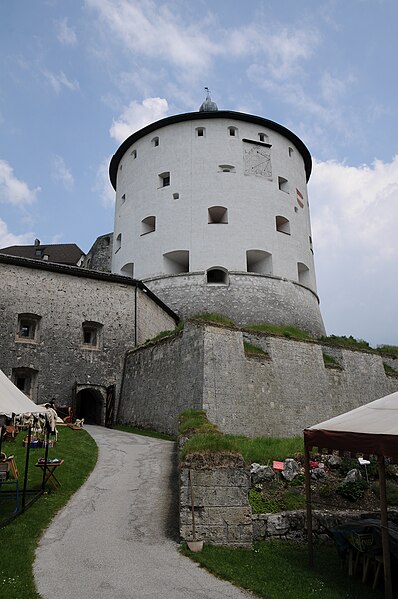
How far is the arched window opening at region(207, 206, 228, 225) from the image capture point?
2730 centimetres

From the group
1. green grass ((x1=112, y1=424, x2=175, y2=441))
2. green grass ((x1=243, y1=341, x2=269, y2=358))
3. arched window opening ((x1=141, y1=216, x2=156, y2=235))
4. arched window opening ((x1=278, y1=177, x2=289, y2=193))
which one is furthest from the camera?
arched window opening ((x1=278, y1=177, x2=289, y2=193))

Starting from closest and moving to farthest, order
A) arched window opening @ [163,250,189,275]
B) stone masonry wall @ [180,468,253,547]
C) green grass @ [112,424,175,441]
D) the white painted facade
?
stone masonry wall @ [180,468,253,547] → green grass @ [112,424,175,441] → the white painted facade → arched window opening @ [163,250,189,275]

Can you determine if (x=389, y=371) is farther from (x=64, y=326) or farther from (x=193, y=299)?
(x=64, y=326)

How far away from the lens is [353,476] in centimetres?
923

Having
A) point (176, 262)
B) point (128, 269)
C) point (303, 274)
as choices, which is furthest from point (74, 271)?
point (303, 274)

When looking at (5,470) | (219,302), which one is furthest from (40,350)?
(5,470)

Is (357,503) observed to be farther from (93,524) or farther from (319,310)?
(319,310)

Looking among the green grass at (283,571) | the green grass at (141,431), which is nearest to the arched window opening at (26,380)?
the green grass at (141,431)

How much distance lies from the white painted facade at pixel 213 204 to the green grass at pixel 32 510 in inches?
550

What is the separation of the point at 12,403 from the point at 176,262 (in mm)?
21545

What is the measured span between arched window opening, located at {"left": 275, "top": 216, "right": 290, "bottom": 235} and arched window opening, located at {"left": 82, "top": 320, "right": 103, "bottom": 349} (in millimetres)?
12682

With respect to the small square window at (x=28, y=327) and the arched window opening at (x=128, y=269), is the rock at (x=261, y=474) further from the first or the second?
the arched window opening at (x=128, y=269)

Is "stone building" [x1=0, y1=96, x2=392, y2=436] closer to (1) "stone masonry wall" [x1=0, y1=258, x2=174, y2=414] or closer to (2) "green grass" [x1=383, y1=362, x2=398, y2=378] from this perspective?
(1) "stone masonry wall" [x1=0, y1=258, x2=174, y2=414]

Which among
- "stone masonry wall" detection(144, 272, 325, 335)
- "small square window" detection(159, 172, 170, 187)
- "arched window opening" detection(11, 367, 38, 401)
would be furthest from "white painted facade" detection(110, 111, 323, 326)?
"arched window opening" detection(11, 367, 38, 401)
